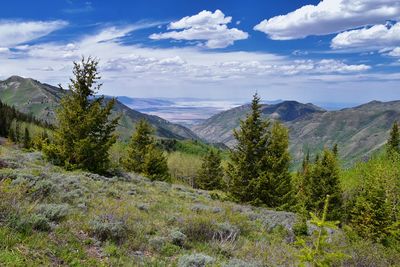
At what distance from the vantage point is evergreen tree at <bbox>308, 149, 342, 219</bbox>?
45.0 meters

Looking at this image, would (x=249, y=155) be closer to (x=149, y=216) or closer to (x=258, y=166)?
(x=258, y=166)

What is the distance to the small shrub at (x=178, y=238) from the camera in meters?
10.4

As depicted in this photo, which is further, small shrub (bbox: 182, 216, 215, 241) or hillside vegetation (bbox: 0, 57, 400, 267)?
small shrub (bbox: 182, 216, 215, 241)

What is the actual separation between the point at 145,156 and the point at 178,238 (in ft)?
133

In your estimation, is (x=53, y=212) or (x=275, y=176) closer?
(x=53, y=212)

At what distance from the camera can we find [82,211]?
1134cm

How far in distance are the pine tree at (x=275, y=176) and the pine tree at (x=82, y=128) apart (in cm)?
1341

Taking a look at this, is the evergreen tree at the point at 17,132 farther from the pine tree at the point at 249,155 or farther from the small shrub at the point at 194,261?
the small shrub at the point at 194,261

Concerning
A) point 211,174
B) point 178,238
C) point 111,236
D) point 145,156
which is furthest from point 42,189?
point 211,174

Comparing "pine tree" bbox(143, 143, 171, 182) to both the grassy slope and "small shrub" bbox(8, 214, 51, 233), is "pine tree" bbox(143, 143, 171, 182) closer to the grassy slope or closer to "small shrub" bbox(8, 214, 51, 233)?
the grassy slope

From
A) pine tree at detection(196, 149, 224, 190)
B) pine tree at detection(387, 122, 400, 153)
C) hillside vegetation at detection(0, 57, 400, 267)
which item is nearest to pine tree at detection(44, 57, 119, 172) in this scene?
hillside vegetation at detection(0, 57, 400, 267)

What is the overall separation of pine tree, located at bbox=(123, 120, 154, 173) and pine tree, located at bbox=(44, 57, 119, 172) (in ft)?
80.3

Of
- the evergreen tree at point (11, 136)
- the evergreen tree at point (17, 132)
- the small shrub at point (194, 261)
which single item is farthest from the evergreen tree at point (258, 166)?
the evergreen tree at point (17, 132)

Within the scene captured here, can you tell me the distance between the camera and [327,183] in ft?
149
